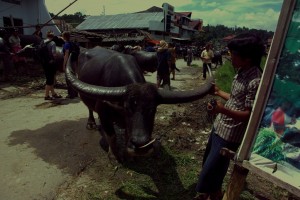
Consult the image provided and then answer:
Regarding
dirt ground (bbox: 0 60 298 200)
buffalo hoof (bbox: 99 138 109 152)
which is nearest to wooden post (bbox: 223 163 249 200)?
dirt ground (bbox: 0 60 298 200)

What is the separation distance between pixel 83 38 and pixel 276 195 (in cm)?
1516

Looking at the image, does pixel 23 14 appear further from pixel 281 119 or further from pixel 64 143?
pixel 281 119

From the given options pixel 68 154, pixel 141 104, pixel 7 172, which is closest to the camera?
pixel 141 104

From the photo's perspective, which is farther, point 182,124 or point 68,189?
point 182,124

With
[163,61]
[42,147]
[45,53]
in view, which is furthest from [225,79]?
[42,147]

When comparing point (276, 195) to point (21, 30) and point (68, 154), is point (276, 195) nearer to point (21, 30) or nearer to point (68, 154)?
point (68, 154)

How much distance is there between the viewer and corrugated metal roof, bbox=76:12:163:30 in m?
37.8

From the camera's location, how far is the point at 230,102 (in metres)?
2.77

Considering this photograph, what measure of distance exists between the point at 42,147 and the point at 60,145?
312mm

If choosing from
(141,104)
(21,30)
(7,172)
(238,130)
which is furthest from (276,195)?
(21,30)

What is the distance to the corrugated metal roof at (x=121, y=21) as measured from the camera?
37.8 m

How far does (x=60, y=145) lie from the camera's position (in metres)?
5.18

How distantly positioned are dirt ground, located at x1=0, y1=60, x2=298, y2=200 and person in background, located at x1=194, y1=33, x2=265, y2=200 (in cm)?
52

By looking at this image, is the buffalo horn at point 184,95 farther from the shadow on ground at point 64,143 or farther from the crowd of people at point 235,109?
the shadow on ground at point 64,143
